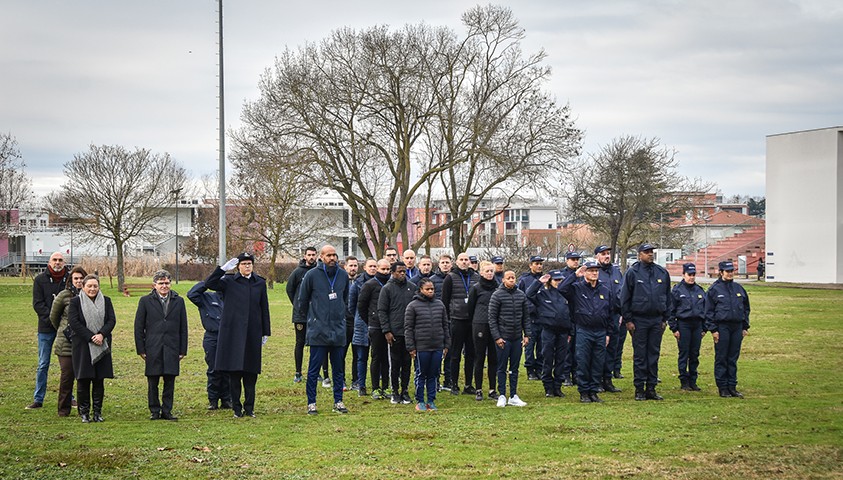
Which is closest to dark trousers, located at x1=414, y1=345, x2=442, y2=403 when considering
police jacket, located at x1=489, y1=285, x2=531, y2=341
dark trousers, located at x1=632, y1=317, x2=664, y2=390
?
police jacket, located at x1=489, y1=285, x2=531, y2=341

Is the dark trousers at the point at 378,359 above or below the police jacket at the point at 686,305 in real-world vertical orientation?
below

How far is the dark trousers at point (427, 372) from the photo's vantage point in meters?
12.1

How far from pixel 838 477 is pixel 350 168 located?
36.1 m

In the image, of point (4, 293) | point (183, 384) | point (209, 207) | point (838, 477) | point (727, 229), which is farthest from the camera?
point (727, 229)

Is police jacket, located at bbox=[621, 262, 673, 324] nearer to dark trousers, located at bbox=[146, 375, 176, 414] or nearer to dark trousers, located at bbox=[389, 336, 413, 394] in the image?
dark trousers, located at bbox=[389, 336, 413, 394]

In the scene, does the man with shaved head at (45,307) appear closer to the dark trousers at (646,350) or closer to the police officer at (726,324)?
the dark trousers at (646,350)

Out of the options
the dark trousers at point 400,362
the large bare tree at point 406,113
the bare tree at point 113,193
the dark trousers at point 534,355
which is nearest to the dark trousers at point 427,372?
the dark trousers at point 400,362

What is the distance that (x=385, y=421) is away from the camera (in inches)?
440

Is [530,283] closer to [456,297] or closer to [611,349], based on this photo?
[611,349]

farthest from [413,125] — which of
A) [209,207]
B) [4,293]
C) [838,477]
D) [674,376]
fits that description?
[209,207]

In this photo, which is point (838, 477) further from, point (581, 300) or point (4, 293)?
point (4, 293)

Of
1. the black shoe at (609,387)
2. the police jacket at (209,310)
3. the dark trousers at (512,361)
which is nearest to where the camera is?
the police jacket at (209,310)

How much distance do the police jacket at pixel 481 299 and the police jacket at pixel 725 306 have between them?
3.40m

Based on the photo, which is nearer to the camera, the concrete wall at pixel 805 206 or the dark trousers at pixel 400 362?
the dark trousers at pixel 400 362
